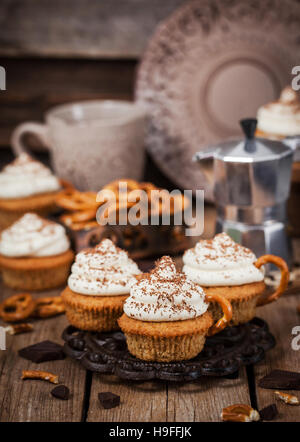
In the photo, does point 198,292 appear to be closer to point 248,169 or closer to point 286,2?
point 248,169

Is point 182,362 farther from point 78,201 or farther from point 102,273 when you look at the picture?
point 78,201

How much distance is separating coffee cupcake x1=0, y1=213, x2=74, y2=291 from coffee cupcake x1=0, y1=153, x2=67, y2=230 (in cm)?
20

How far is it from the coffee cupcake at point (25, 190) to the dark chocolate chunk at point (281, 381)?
0.93 m

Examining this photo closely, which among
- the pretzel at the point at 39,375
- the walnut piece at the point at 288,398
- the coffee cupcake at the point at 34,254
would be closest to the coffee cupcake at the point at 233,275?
the walnut piece at the point at 288,398

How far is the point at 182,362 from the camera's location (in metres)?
1.30

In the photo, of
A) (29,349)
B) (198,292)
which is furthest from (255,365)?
(29,349)

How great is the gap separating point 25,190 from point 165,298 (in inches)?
32.1

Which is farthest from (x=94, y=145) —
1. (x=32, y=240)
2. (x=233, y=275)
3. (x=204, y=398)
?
(x=204, y=398)

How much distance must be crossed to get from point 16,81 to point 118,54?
38cm

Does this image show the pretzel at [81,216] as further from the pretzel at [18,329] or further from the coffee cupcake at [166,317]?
the coffee cupcake at [166,317]

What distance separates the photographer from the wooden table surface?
1.21 metres

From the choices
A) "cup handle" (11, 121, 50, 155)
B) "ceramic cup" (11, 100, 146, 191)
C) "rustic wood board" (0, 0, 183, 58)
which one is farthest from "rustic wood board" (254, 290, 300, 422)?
"rustic wood board" (0, 0, 183, 58)

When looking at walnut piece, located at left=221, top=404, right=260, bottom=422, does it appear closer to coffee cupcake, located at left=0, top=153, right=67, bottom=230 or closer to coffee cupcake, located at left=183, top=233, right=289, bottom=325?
coffee cupcake, located at left=183, top=233, right=289, bottom=325

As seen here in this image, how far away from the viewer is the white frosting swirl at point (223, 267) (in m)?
1.41
